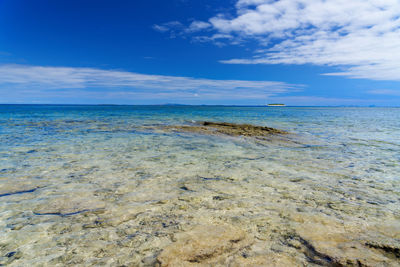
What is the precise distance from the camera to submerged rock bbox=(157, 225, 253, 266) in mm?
2992

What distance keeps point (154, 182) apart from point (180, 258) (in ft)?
11.3

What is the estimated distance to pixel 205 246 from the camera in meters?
3.31

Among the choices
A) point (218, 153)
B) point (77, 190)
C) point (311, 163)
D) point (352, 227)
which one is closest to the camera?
point (352, 227)

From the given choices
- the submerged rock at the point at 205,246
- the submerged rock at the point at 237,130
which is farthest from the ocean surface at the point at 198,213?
the submerged rock at the point at 237,130

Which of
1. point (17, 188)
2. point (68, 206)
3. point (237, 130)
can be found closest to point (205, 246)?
point (68, 206)

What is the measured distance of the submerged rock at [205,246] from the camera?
2.99 meters

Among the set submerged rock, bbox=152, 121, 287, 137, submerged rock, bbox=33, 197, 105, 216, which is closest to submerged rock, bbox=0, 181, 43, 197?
submerged rock, bbox=33, 197, 105, 216

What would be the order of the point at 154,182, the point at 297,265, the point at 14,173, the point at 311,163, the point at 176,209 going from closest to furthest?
the point at 297,265 → the point at 176,209 → the point at 154,182 → the point at 14,173 → the point at 311,163

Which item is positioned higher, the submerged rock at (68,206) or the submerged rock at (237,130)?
the submerged rock at (68,206)

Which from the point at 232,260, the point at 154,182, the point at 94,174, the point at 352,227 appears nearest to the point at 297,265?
the point at 232,260

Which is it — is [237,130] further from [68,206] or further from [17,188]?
[68,206]

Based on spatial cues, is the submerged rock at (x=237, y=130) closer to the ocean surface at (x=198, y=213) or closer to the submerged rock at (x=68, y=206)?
the ocean surface at (x=198, y=213)

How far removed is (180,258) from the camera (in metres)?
3.03

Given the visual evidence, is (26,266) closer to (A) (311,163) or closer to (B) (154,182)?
(B) (154,182)
